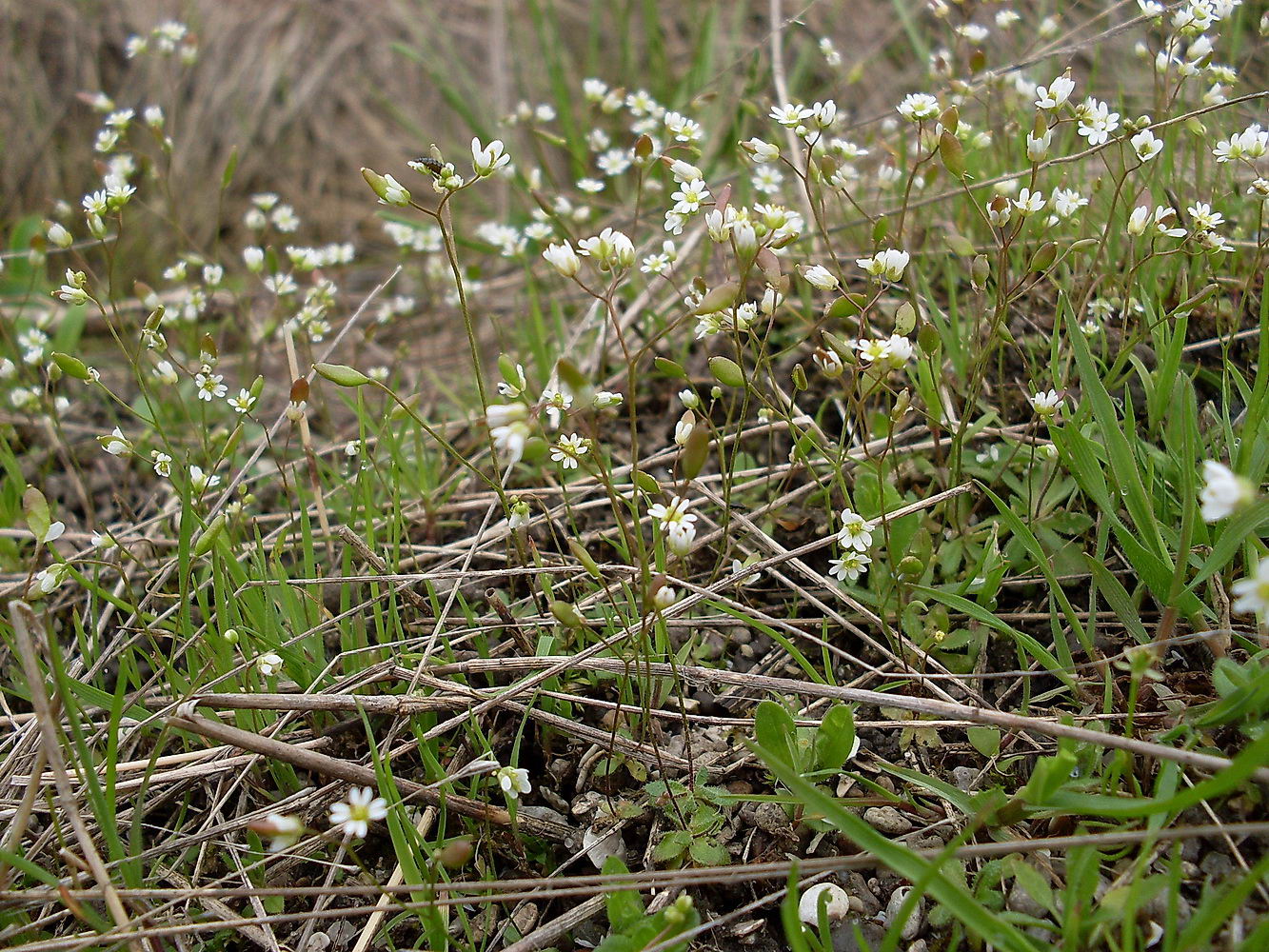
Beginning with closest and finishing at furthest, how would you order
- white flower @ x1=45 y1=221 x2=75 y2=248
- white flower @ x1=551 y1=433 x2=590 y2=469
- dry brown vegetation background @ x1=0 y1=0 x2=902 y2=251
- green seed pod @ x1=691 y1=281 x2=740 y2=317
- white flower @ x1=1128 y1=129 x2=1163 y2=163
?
green seed pod @ x1=691 y1=281 x2=740 y2=317 → white flower @ x1=551 y1=433 x2=590 y2=469 → white flower @ x1=1128 y1=129 x2=1163 y2=163 → white flower @ x1=45 y1=221 x2=75 y2=248 → dry brown vegetation background @ x1=0 y1=0 x2=902 y2=251

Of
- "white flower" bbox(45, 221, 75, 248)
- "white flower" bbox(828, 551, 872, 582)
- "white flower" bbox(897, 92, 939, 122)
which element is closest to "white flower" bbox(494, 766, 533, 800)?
"white flower" bbox(828, 551, 872, 582)

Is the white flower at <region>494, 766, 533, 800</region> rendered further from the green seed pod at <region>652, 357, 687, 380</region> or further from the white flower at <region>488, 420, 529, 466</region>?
the green seed pod at <region>652, 357, 687, 380</region>

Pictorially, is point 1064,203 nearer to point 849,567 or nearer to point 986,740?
point 849,567

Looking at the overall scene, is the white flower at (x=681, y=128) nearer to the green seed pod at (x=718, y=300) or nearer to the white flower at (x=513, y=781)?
the green seed pod at (x=718, y=300)

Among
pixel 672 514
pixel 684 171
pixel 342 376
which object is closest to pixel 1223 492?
pixel 672 514

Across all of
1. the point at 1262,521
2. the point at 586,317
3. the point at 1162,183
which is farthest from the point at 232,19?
the point at 1262,521

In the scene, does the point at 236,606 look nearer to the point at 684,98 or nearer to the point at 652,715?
the point at 652,715
